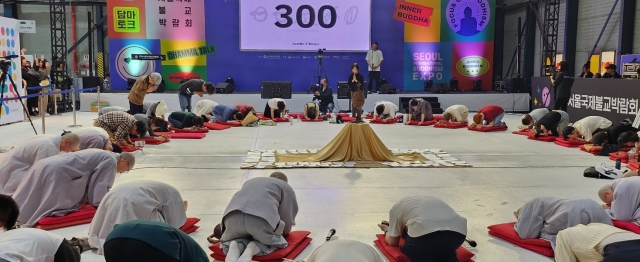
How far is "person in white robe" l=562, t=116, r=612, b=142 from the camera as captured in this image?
9719mm

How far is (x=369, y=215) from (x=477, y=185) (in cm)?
185

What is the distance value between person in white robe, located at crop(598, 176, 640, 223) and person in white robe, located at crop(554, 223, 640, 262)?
124 cm

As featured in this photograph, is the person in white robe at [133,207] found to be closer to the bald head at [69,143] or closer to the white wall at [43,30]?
the bald head at [69,143]

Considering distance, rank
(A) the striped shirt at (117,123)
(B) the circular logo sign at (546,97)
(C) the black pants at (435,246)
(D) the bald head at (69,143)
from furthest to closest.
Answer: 1. (B) the circular logo sign at (546,97)
2. (A) the striped shirt at (117,123)
3. (D) the bald head at (69,143)
4. (C) the black pants at (435,246)

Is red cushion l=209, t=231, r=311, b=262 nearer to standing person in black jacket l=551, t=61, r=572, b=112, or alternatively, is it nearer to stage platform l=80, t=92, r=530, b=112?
standing person in black jacket l=551, t=61, r=572, b=112

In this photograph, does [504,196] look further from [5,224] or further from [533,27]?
[533,27]

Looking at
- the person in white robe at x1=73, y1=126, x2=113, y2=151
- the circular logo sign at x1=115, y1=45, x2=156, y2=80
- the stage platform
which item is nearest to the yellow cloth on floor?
the person in white robe at x1=73, y1=126, x2=113, y2=151

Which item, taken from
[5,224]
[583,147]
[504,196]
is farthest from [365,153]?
[5,224]

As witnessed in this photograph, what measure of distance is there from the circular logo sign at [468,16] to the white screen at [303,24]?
265 cm

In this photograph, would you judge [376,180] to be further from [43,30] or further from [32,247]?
[43,30]

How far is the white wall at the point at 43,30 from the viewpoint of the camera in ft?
70.0

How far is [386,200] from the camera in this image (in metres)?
5.94


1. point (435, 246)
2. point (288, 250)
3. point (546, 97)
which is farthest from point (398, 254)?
point (546, 97)

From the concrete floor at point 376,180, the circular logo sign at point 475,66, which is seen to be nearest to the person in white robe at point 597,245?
the concrete floor at point 376,180
